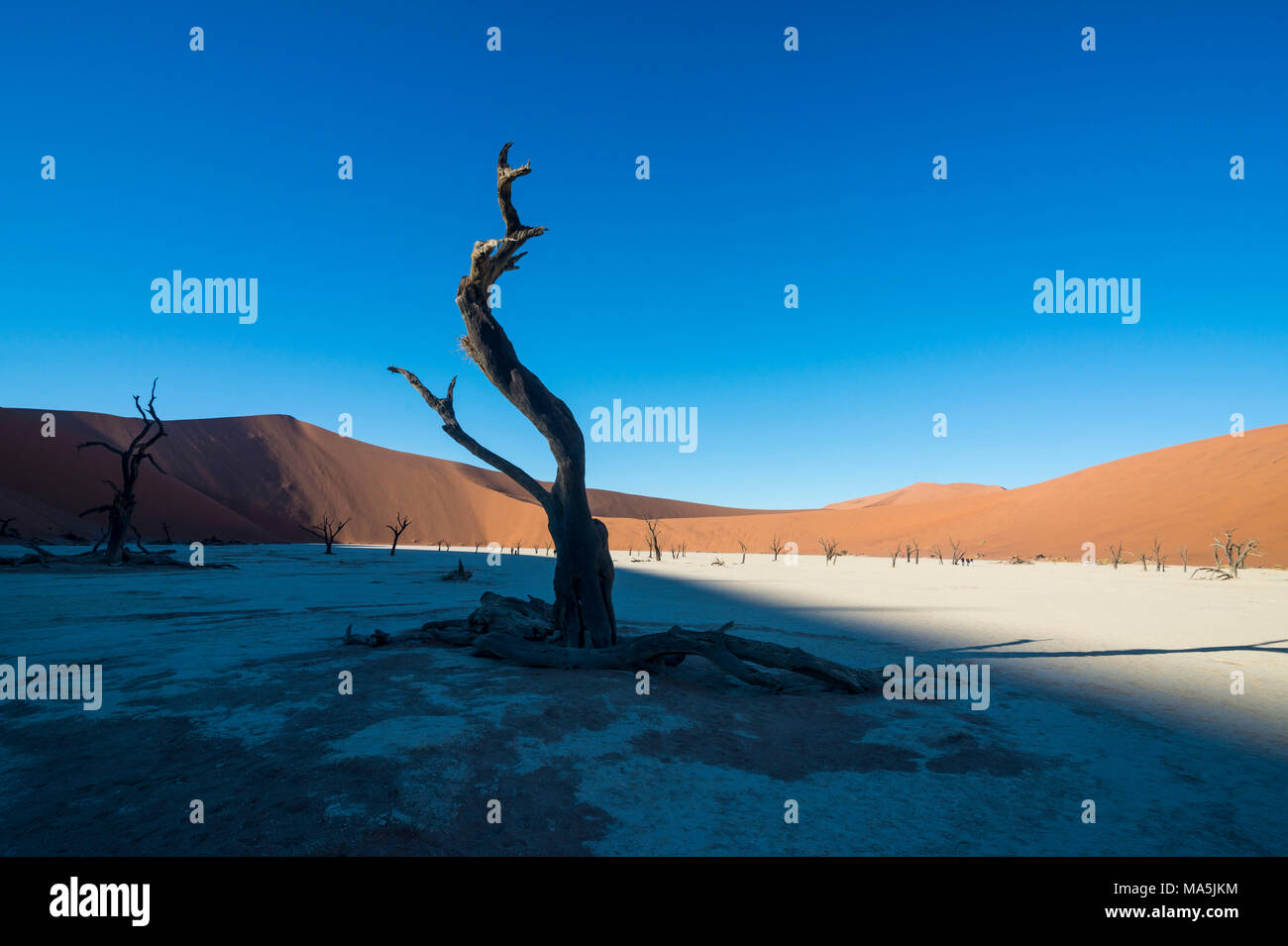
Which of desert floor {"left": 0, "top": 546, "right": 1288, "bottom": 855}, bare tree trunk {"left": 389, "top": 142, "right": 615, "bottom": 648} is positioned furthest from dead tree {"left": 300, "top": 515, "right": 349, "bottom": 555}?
bare tree trunk {"left": 389, "top": 142, "right": 615, "bottom": 648}

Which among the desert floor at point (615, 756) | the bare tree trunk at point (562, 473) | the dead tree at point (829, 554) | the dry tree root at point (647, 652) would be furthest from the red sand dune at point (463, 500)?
the bare tree trunk at point (562, 473)

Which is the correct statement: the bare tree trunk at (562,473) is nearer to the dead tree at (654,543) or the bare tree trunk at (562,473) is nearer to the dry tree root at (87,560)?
the dry tree root at (87,560)

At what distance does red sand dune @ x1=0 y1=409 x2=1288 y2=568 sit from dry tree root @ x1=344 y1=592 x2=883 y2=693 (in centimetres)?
5076

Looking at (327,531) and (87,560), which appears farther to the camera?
(327,531)

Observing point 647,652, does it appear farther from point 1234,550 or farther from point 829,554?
point 829,554

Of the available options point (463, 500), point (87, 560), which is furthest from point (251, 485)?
point (87, 560)

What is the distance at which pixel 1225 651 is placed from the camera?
9422 millimetres

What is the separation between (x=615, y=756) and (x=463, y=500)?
371 ft

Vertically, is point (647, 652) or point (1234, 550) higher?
point (647, 652)

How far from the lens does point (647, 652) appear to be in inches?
279

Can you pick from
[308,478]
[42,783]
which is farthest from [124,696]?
[308,478]

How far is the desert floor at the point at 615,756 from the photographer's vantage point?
3246mm
